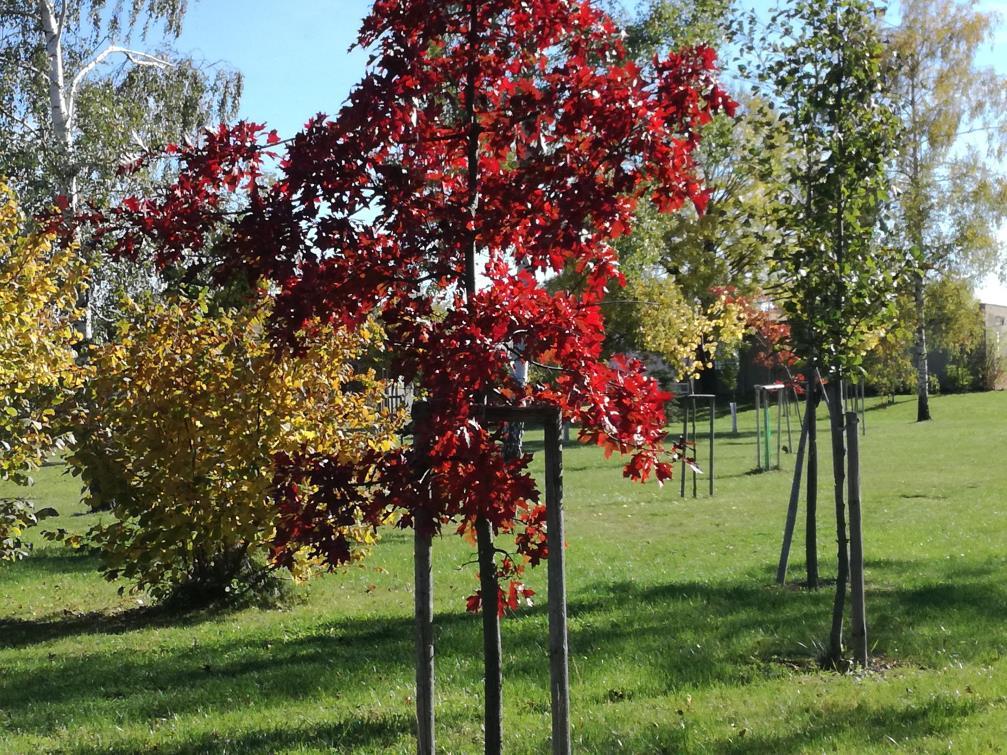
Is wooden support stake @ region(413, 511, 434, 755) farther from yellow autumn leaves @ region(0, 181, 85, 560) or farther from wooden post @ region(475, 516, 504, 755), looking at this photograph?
yellow autumn leaves @ region(0, 181, 85, 560)

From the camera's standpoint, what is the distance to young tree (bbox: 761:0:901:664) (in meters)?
6.42

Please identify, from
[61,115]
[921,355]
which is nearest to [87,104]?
[61,115]

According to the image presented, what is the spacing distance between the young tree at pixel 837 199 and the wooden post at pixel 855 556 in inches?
2.6

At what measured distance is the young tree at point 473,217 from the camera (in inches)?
154

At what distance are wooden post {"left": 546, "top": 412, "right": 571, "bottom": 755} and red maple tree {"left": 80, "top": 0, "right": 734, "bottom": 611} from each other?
11cm

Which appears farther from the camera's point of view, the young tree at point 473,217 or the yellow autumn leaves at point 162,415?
the yellow autumn leaves at point 162,415

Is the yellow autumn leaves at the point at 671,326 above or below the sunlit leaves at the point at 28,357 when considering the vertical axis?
above

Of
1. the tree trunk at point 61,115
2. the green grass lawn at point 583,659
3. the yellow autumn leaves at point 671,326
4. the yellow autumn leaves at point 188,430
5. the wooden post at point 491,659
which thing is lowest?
the green grass lawn at point 583,659

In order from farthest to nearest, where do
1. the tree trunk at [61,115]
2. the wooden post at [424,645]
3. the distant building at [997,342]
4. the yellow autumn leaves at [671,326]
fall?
1. the distant building at [997,342]
2. the yellow autumn leaves at [671,326]
3. the tree trunk at [61,115]
4. the wooden post at [424,645]

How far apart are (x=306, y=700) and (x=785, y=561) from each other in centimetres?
476

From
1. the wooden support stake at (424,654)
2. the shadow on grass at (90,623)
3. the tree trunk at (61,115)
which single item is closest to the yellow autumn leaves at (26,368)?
the shadow on grass at (90,623)

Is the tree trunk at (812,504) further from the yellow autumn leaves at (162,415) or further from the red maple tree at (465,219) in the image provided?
the red maple tree at (465,219)

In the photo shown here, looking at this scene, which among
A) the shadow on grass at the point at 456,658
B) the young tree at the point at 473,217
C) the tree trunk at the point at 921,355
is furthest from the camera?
the tree trunk at the point at 921,355

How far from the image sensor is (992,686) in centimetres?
575
